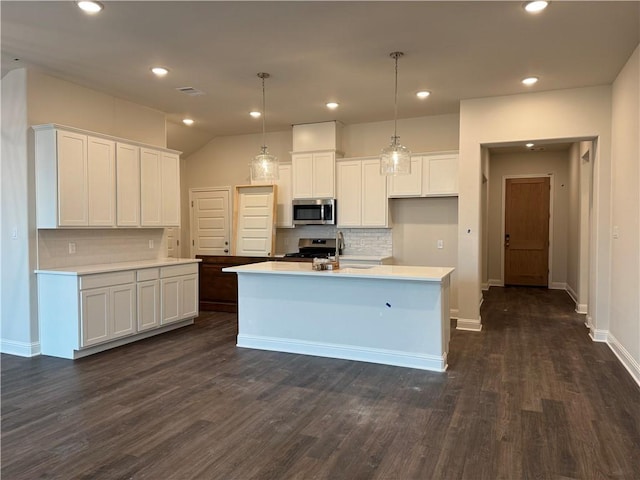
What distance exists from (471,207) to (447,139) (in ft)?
4.48

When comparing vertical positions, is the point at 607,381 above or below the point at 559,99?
below

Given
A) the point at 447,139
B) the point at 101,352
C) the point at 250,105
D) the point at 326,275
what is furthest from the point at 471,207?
the point at 101,352

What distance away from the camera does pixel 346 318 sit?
4516mm

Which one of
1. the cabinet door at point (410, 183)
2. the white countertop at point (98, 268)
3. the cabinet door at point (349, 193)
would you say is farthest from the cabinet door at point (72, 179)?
the cabinet door at point (410, 183)

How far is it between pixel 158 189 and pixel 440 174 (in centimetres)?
380

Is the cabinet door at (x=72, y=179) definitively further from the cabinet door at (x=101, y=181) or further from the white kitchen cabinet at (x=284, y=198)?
the white kitchen cabinet at (x=284, y=198)

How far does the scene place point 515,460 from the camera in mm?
2559

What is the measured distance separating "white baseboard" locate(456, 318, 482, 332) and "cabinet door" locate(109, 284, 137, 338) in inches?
156

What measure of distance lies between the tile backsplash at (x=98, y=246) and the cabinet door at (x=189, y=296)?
0.64 m

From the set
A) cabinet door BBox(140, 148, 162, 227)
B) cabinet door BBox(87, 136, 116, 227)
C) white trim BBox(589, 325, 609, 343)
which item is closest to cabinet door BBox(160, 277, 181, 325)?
cabinet door BBox(140, 148, 162, 227)

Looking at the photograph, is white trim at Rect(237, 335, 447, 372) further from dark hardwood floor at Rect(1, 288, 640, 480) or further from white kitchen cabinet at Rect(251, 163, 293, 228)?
white kitchen cabinet at Rect(251, 163, 293, 228)

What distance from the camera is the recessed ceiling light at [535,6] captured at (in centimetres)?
316

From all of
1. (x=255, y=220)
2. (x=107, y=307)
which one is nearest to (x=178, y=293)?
(x=107, y=307)

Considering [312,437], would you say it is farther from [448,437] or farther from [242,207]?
[242,207]
